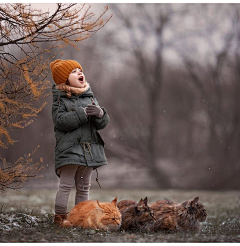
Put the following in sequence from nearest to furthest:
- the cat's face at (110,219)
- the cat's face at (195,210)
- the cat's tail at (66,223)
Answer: the cat's face at (110,219)
the cat's tail at (66,223)
the cat's face at (195,210)

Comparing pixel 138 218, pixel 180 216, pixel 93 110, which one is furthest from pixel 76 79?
pixel 180 216

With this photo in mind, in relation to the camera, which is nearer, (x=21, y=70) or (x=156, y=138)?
(x=21, y=70)

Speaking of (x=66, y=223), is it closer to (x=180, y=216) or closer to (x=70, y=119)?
(x=70, y=119)

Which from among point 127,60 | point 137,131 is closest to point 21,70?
point 127,60

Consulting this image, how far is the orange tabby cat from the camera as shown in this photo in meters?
3.31

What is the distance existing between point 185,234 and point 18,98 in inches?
76.8

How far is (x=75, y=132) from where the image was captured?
3566 millimetres

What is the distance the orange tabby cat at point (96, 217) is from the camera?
130 inches

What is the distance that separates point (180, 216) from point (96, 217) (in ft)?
2.55

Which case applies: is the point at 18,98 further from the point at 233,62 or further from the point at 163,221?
the point at 233,62

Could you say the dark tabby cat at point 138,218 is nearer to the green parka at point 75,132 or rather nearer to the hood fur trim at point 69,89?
the green parka at point 75,132

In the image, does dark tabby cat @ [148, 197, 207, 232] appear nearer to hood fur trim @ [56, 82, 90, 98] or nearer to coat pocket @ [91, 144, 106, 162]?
coat pocket @ [91, 144, 106, 162]

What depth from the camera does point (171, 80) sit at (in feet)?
29.0

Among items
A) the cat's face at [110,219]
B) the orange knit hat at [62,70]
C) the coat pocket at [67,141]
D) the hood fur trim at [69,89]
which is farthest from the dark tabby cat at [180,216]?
the orange knit hat at [62,70]
